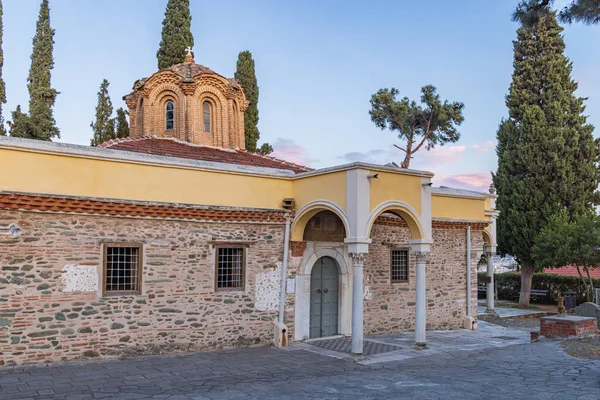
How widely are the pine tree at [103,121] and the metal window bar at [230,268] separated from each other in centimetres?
1268

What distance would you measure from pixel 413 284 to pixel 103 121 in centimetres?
1526

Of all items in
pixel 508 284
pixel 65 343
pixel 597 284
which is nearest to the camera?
pixel 65 343

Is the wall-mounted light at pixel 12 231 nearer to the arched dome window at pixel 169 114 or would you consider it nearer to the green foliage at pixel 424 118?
the arched dome window at pixel 169 114

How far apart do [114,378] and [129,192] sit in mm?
3820

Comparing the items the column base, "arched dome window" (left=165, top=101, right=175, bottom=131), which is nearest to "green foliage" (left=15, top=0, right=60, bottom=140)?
"arched dome window" (left=165, top=101, right=175, bottom=131)

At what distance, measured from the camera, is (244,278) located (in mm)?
12508

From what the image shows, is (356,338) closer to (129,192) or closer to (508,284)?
(129,192)

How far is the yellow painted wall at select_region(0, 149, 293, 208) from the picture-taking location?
32.6ft

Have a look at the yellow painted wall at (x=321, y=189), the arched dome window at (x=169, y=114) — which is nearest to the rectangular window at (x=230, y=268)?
the yellow painted wall at (x=321, y=189)

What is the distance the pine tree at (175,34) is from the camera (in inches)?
880

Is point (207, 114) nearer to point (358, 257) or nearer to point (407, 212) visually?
point (407, 212)

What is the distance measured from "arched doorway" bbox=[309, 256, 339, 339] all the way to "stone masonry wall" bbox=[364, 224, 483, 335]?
3.16ft

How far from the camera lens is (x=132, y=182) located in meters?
11.2

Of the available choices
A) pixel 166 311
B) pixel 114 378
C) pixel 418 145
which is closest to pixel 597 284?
pixel 418 145
